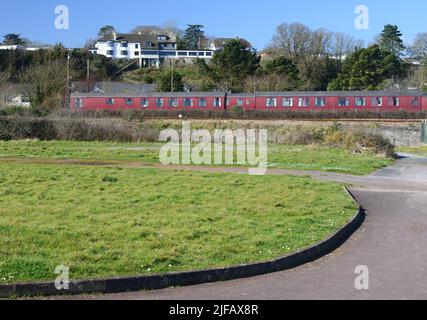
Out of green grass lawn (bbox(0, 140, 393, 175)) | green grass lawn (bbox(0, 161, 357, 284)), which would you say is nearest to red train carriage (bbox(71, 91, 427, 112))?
green grass lawn (bbox(0, 140, 393, 175))

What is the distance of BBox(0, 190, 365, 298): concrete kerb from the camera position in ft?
22.8

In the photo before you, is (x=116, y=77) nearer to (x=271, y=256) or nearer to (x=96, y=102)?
(x=96, y=102)

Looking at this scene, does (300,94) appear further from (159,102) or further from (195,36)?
(195,36)

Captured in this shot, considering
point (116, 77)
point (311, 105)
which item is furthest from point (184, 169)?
point (116, 77)

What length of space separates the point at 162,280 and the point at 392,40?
103994mm

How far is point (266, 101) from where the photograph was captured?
56.8 meters

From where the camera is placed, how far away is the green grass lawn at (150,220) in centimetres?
809

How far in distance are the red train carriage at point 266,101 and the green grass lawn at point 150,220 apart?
→ 38.3m

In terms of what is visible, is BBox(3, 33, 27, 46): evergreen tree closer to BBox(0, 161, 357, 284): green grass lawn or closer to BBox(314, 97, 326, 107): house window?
BBox(314, 97, 326, 107): house window

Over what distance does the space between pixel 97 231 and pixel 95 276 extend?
2413 millimetres

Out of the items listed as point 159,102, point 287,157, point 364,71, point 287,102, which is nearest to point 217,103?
point 159,102

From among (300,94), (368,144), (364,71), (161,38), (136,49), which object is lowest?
(368,144)

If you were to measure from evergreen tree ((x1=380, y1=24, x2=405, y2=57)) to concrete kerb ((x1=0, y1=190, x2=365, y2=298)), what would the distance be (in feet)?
333
